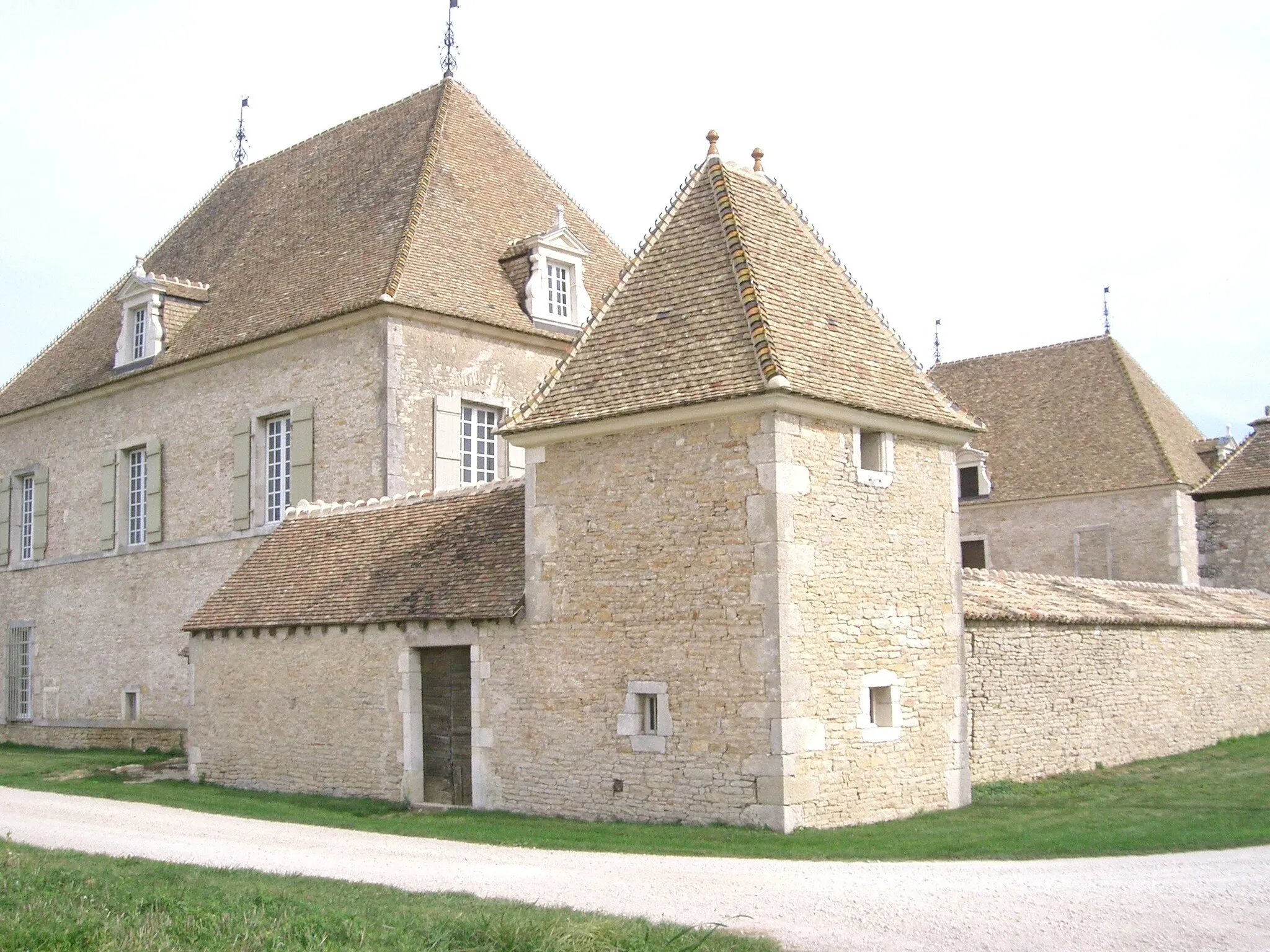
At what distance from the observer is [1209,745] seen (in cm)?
1892

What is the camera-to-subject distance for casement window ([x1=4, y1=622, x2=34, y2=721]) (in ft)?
85.0

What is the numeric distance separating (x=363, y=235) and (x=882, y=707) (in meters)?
12.2

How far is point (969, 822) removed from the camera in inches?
487

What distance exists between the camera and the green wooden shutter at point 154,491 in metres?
22.6

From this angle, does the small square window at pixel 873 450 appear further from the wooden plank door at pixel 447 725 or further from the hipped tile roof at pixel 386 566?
the wooden plank door at pixel 447 725

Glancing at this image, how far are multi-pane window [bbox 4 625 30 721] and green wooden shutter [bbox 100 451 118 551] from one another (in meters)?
3.53

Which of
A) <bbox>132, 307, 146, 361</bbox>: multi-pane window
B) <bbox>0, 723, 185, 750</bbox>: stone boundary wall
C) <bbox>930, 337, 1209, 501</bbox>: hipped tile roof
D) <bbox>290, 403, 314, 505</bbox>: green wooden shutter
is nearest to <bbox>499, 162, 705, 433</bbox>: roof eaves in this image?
<bbox>290, 403, 314, 505</bbox>: green wooden shutter

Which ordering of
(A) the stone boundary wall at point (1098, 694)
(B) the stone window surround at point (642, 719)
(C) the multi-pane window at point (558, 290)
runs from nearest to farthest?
1. (B) the stone window surround at point (642, 719)
2. (A) the stone boundary wall at point (1098, 694)
3. (C) the multi-pane window at point (558, 290)

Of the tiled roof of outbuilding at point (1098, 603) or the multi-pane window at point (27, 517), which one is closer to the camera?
the tiled roof of outbuilding at point (1098, 603)

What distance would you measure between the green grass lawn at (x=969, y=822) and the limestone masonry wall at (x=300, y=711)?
1.16ft

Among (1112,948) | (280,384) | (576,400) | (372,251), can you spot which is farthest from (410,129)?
(1112,948)

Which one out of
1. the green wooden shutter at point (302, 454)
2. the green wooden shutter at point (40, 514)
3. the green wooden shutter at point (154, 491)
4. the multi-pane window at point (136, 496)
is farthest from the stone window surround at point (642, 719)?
the green wooden shutter at point (40, 514)

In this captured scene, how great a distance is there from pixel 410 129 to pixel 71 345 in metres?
8.95

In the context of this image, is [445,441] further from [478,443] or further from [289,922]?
[289,922]
